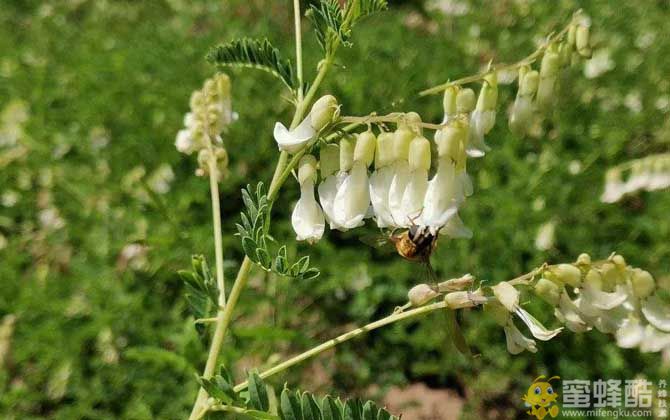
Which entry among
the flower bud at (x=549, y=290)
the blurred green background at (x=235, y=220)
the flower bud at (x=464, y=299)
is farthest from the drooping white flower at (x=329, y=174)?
the blurred green background at (x=235, y=220)

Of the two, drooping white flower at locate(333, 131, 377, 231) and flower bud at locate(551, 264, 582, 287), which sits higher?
drooping white flower at locate(333, 131, 377, 231)

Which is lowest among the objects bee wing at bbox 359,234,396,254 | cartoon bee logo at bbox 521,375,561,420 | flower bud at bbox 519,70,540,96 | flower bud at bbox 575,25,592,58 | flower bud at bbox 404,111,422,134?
cartoon bee logo at bbox 521,375,561,420

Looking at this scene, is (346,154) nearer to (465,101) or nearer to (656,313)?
(465,101)

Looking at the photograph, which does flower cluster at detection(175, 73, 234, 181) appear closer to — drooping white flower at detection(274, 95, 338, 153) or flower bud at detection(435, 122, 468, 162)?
drooping white flower at detection(274, 95, 338, 153)

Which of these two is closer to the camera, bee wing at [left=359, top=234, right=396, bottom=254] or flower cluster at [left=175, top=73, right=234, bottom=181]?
bee wing at [left=359, top=234, right=396, bottom=254]

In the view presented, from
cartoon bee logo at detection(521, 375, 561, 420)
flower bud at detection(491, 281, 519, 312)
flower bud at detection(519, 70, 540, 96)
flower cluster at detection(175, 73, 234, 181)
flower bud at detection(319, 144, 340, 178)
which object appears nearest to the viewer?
flower bud at detection(491, 281, 519, 312)

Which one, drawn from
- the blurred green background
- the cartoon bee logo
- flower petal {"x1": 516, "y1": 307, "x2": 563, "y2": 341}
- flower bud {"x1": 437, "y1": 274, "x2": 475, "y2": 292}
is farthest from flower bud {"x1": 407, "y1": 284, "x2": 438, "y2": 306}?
the cartoon bee logo

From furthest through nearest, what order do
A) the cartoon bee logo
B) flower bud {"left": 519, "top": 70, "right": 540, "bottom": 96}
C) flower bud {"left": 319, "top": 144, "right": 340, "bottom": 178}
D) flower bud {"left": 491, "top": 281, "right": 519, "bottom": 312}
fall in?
the cartoon bee logo, flower bud {"left": 519, "top": 70, "right": 540, "bottom": 96}, flower bud {"left": 319, "top": 144, "right": 340, "bottom": 178}, flower bud {"left": 491, "top": 281, "right": 519, "bottom": 312}

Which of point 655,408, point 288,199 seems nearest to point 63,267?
point 288,199
